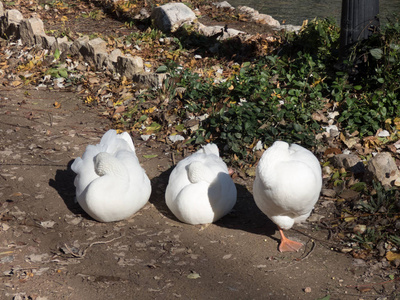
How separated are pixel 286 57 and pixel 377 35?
132 cm

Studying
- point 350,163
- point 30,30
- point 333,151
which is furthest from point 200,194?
point 30,30

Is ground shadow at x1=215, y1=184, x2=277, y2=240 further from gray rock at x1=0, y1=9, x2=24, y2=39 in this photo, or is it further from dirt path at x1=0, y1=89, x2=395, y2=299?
gray rock at x1=0, y1=9, x2=24, y2=39

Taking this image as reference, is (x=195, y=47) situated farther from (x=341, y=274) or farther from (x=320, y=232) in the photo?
(x=341, y=274)

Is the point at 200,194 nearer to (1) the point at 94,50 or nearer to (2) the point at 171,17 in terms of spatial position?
(1) the point at 94,50

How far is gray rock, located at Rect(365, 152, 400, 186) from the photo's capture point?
15.1 ft

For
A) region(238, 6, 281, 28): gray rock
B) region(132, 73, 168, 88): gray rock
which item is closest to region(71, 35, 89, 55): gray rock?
region(132, 73, 168, 88): gray rock

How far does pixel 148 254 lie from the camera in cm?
399

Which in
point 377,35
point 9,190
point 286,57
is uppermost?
point 377,35

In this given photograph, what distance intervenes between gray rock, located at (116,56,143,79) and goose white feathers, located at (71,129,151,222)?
2680 millimetres

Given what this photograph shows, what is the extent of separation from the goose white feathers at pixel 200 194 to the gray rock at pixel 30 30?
5363mm

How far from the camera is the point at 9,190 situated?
4879mm

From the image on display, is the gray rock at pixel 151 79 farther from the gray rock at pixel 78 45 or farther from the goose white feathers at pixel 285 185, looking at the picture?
the goose white feathers at pixel 285 185

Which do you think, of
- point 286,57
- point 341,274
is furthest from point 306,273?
point 286,57

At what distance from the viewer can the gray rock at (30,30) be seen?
27.9ft
